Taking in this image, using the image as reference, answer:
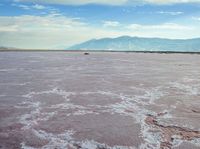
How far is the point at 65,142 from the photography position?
1088 cm

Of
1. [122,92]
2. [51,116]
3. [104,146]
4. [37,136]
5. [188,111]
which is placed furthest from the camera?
[122,92]

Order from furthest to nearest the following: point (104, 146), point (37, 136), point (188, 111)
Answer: point (188, 111)
point (37, 136)
point (104, 146)

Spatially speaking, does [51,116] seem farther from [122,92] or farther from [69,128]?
[122,92]

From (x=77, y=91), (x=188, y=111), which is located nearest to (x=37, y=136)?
(x=188, y=111)

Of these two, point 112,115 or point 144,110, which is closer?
point 112,115

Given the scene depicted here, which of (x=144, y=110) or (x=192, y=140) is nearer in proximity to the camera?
(x=192, y=140)

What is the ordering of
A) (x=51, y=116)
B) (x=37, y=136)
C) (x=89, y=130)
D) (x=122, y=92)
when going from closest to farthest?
(x=37, y=136), (x=89, y=130), (x=51, y=116), (x=122, y=92)

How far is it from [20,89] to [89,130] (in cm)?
1326

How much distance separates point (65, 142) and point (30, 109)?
6296 mm

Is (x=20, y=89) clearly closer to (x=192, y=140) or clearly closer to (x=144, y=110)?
(x=144, y=110)

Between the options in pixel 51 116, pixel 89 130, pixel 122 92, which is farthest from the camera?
pixel 122 92

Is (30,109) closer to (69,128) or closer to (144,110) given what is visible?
(69,128)

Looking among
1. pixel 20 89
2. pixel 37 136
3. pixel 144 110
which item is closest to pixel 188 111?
pixel 144 110

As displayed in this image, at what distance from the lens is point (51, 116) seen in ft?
48.2
